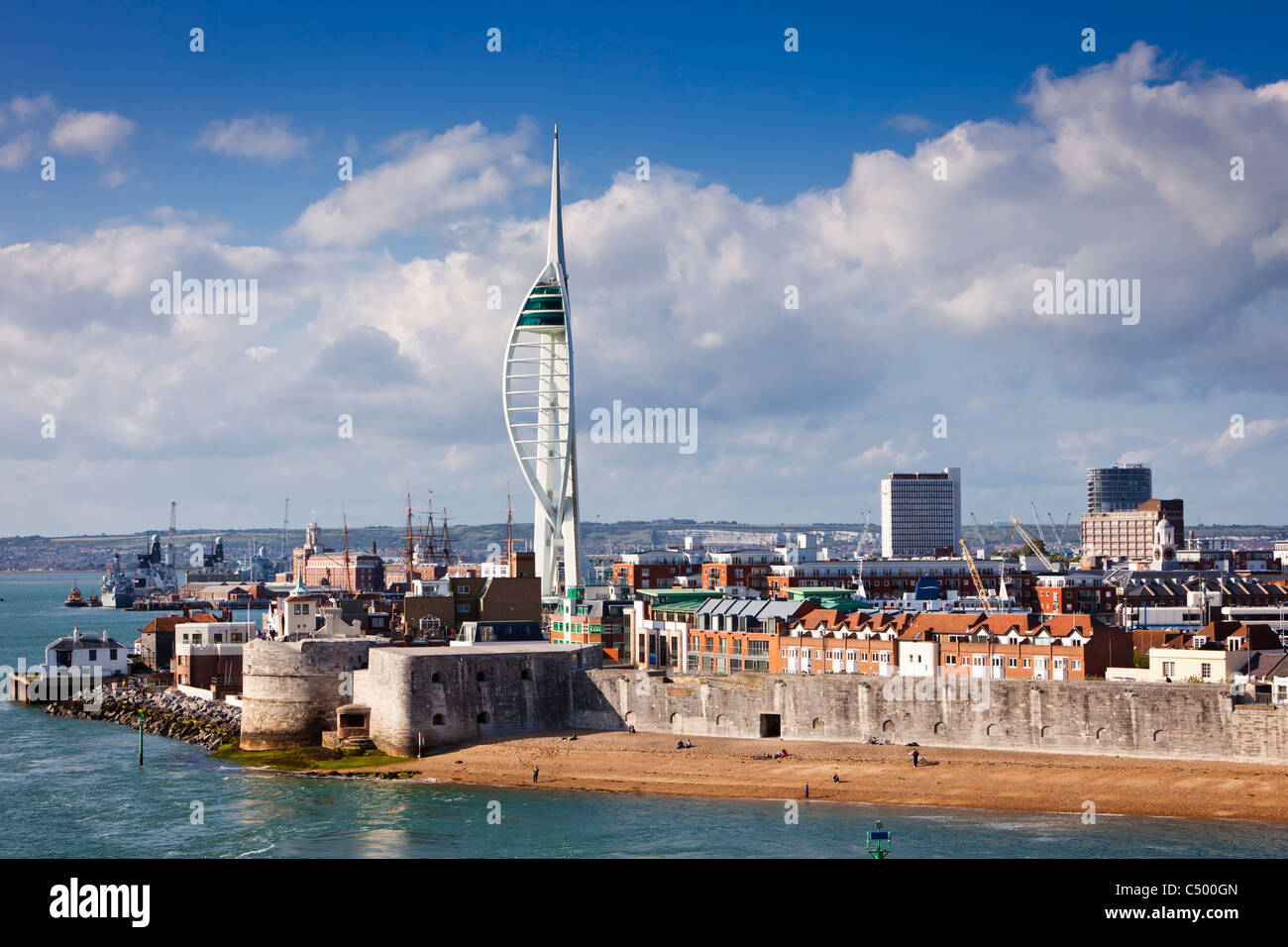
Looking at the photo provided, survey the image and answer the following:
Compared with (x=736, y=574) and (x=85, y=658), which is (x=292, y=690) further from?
(x=736, y=574)

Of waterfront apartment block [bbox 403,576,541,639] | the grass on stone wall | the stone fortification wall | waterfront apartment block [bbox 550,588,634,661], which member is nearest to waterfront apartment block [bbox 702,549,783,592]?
waterfront apartment block [bbox 403,576,541,639]

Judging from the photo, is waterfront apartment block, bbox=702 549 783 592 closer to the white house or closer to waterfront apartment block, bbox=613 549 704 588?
waterfront apartment block, bbox=613 549 704 588

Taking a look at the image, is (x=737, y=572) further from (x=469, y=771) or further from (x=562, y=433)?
(x=469, y=771)

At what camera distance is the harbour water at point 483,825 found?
4828 cm

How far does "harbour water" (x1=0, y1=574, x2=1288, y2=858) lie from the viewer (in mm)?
48281

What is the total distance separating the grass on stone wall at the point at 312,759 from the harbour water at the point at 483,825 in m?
2.09

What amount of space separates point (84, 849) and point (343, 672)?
25831 mm

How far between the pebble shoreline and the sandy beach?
19.5 m

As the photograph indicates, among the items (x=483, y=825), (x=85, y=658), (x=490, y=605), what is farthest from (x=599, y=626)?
(x=85, y=658)

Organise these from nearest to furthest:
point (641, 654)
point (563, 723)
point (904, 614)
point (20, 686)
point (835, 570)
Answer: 1. point (563, 723)
2. point (904, 614)
3. point (641, 654)
4. point (20, 686)
5. point (835, 570)

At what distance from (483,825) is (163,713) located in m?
45.6

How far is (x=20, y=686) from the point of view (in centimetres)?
10875
